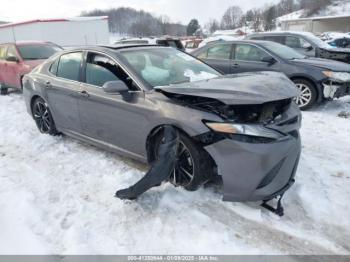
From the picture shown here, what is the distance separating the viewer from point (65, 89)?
4523mm

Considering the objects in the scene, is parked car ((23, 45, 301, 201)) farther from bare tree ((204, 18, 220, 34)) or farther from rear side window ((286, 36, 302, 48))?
bare tree ((204, 18, 220, 34))

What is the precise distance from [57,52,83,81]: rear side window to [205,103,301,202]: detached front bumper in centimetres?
241

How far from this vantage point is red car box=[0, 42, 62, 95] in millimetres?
8697

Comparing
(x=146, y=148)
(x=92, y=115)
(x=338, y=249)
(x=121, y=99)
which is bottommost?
(x=338, y=249)

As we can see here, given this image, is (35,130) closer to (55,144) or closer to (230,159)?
(55,144)

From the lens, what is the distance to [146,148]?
3.59m

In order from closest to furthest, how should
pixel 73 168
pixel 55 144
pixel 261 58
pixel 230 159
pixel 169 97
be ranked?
pixel 230 159 < pixel 169 97 < pixel 73 168 < pixel 55 144 < pixel 261 58

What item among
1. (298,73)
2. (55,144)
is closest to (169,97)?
(55,144)

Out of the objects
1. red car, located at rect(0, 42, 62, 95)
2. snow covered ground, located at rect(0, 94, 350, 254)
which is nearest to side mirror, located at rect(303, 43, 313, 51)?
snow covered ground, located at rect(0, 94, 350, 254)

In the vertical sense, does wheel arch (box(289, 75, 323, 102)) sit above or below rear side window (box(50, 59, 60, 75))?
below

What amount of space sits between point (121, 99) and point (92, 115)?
0.66 m

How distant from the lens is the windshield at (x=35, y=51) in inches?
355

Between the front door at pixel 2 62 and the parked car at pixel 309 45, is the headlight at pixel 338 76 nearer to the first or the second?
the parked car at pixel 309 45

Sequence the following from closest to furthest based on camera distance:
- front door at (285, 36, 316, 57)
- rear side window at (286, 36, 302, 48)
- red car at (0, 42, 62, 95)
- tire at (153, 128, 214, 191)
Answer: tire at (153, 128, 214, 191) < red car at (0, 42, 62, 95) < front door at (285, 36, 316, 57) < rear side window at (286, 36, 302, 48)
